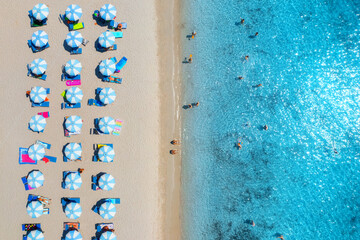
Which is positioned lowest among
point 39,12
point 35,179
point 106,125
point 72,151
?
point 35,179

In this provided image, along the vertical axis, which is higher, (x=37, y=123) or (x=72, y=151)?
(x=37, y=123)

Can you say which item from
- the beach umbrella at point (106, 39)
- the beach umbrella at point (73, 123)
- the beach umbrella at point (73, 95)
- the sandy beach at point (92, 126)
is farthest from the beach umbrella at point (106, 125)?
the beach umbrella at point (106, 39)

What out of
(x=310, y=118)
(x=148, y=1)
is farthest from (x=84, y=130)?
(x=310, y=118)

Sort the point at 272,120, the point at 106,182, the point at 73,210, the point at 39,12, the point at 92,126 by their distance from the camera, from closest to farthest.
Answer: the point at 73,210 → the point at 106,182 → the point at 39,12 → the point at 92,126 → the point at 272,120

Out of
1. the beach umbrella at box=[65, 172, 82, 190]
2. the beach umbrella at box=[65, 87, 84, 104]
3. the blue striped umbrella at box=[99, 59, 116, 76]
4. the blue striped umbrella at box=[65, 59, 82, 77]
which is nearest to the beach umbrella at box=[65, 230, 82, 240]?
the beach umbrella at box=[65, 172, 82, 190]

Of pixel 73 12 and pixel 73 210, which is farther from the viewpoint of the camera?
pixel 73 12

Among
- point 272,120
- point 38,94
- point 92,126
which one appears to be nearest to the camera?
point 38,94

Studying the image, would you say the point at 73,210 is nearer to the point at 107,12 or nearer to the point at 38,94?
the point at 38,94

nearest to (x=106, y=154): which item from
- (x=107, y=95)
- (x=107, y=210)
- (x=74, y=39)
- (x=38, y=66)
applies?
(x=107, y=210)
